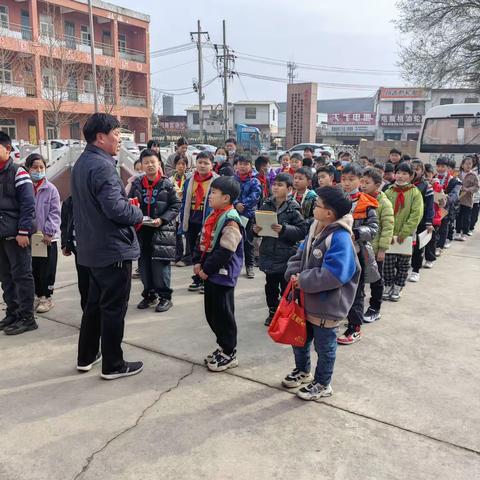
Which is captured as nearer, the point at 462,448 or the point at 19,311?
the point at 462,448

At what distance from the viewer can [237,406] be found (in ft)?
9.77

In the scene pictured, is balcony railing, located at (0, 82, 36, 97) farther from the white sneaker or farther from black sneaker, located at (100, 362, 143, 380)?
black sneaker, located at (100, 362, 143, 380)

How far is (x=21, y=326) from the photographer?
4.14 m

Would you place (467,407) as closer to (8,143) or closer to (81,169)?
(81,169)

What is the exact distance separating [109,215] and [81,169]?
37 centimetres

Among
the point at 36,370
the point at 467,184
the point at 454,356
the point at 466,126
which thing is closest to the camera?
the point at 36,370

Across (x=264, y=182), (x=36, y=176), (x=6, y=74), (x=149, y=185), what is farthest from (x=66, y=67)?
(x=149, y=185)

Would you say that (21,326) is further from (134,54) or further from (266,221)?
(134,54)

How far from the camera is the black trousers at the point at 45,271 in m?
4.68

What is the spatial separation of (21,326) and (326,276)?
9.60ft

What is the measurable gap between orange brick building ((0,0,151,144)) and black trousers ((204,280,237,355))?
23471 mm

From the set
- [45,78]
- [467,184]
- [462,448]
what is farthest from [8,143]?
[45,78]

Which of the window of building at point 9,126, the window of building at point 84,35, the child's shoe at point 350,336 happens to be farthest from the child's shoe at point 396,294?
the window of building at point 84,35

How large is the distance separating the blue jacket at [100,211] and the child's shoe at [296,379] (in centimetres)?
140
